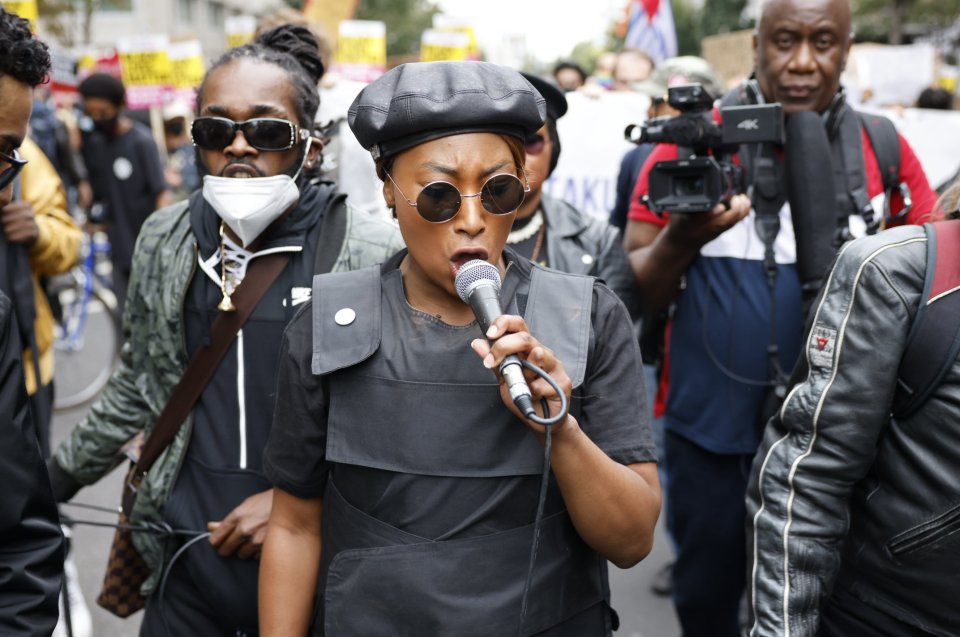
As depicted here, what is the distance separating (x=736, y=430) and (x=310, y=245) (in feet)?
4.92

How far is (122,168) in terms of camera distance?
812 cm

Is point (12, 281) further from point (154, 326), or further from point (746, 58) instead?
point (746, 58)

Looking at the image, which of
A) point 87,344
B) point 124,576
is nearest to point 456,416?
point 124,576

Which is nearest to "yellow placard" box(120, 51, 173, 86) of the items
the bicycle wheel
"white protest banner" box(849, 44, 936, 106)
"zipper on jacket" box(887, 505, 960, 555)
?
the bicycle wheel

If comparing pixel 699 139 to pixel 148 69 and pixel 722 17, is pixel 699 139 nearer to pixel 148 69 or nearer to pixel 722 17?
A: pixel 148 69

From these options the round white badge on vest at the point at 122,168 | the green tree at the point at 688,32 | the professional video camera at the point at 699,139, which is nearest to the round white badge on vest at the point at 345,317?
the professional video camera at the point at 699,139

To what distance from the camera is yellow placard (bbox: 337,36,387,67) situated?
401 inches

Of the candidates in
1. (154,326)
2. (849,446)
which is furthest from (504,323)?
(154,326)

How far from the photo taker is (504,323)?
4.87 ft

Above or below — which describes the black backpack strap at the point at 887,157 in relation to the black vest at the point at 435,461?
above

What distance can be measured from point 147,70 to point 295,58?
33.3ft

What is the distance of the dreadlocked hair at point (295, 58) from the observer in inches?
103

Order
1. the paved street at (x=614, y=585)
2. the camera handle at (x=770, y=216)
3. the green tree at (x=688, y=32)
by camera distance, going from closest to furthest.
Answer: the camera handle at (x=770, y=216) → the paved street at (x=614, y=585) → the green tree at (x=688, y=32)

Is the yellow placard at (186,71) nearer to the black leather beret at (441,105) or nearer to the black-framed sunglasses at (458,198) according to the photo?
the black leather beret at (441,105)
